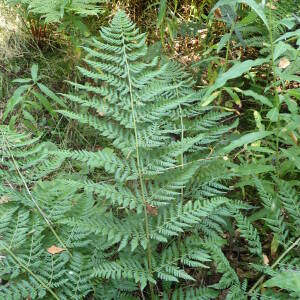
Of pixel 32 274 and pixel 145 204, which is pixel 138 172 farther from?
pixel 32 274

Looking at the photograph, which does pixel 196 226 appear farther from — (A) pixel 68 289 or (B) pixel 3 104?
(B) pixel 3 104

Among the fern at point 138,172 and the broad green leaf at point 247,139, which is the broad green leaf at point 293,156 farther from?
the fern at point 138,172

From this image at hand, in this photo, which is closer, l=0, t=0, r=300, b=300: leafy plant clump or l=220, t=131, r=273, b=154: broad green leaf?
l=0, t=0, r=300, b=300: leafy plant clump

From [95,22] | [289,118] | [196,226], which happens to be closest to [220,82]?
[289,118]

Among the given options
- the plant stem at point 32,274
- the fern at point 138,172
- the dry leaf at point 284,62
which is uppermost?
the dry leaf at point 284,62

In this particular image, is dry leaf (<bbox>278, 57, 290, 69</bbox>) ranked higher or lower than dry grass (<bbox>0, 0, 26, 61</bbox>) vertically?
higher

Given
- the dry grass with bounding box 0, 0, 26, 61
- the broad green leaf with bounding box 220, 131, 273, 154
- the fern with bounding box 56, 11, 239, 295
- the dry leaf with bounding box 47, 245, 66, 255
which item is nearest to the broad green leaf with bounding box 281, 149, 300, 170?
the broad green leaf with bounding box 220, 131, 273, 154

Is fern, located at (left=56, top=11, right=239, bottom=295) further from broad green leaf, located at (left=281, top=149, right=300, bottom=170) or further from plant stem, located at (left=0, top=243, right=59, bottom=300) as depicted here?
broad green leaf, located at (left=281, top=149, right=300, bottom=170)

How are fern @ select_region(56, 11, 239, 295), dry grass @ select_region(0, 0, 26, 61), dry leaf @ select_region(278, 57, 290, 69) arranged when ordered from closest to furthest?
fern @ select_region(56, 11, 239, 295) < dry leaf @ select_region(278, 57, 290, 69) < dry grass @ select_region(0, 0, 26, 61)

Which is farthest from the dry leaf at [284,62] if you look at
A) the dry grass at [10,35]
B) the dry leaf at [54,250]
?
the dry grass at [10,35]

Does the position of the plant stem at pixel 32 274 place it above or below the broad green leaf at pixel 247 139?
below

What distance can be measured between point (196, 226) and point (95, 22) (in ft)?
5.92

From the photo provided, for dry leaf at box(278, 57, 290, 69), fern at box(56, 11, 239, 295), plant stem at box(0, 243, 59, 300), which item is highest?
dry leaf at box(278, 57, 290, 69)

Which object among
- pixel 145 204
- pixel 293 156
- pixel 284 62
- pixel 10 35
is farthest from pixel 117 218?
pixel 10 35
